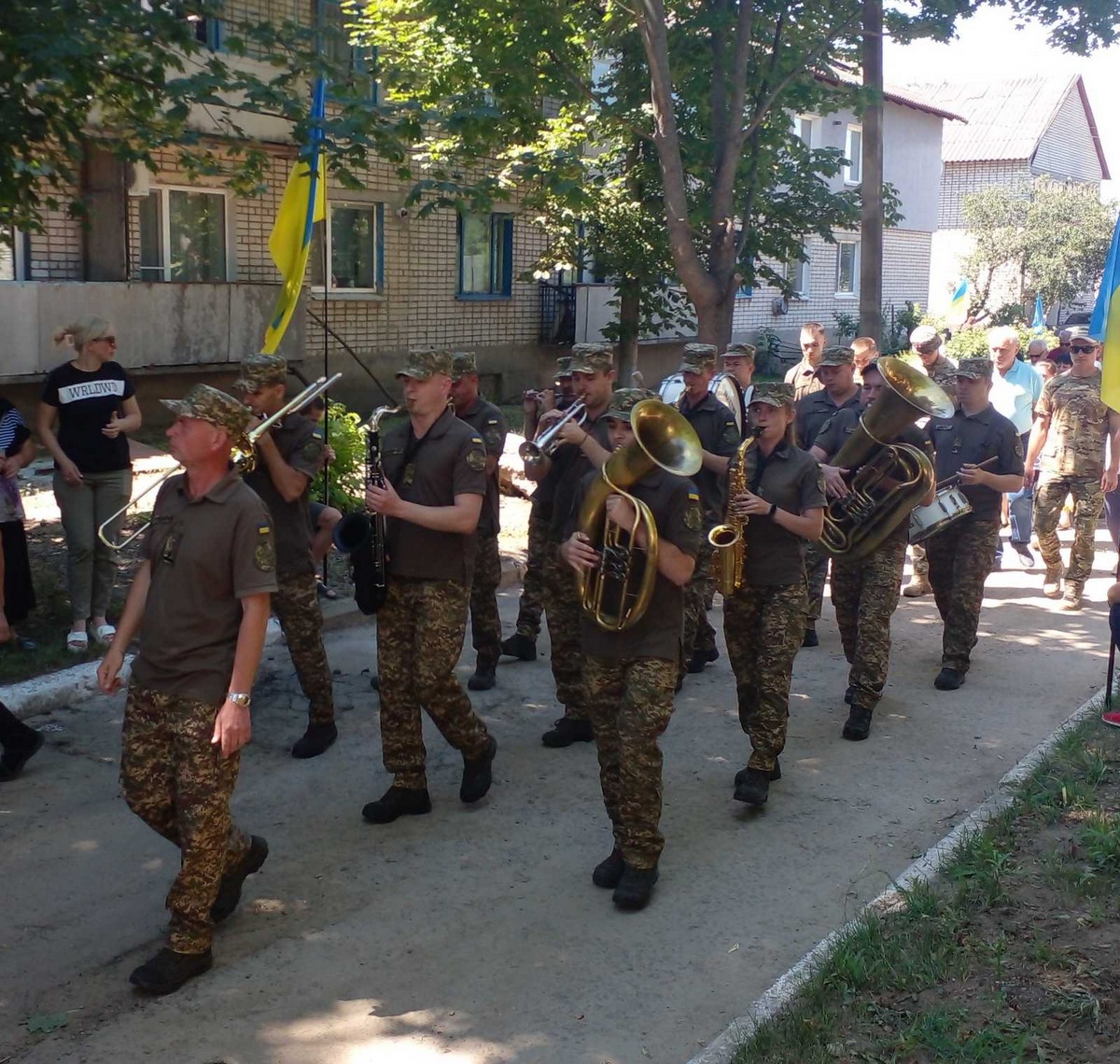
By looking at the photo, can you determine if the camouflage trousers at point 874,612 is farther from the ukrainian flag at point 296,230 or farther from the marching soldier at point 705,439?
the ukrainian flag at point 296,230

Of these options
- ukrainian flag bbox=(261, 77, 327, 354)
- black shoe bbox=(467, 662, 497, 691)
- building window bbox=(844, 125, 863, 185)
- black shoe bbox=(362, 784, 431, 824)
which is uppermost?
building window bbox=(844, 125, 863, 185)

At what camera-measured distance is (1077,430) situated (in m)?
10.3

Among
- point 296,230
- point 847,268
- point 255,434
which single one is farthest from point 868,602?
point 847,268

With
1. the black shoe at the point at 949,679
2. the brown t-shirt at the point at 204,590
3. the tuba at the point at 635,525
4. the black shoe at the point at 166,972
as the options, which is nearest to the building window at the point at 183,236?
the black shoe at the point at 949,679

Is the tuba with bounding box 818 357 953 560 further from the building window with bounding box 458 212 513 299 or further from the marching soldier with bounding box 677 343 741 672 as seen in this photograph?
the building window with bounding box 458 212 513 299

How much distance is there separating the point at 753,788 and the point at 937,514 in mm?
2682

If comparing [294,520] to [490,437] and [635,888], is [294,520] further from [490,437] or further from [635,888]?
[635,888]

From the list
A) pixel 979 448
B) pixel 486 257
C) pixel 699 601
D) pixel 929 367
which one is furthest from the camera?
pixel 486 257

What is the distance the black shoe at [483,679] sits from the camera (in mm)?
7824

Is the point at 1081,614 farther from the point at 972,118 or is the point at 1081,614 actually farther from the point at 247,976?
the point at 972,118

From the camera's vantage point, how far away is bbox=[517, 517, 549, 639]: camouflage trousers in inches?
305

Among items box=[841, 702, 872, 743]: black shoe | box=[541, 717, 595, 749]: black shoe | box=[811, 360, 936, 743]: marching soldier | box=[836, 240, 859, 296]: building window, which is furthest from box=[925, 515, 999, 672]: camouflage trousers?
box=[836, 240, 859, 296]: building window

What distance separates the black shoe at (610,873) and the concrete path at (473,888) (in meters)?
0.05

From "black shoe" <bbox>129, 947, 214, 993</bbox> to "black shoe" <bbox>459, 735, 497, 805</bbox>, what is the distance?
1798mm
